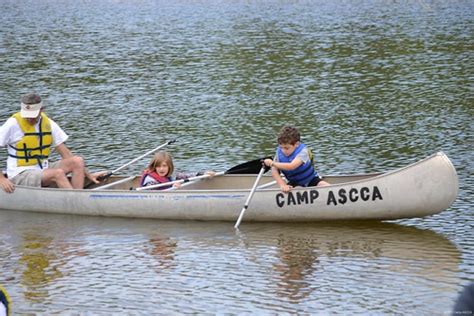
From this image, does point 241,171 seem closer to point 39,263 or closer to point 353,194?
point 353,194

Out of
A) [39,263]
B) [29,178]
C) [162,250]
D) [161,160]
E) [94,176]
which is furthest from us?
[94,176]

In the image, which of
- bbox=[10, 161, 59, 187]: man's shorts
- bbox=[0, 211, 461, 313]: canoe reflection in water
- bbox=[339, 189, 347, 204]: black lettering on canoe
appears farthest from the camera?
bbox=[10, 161, 59, 187]: man's shorts

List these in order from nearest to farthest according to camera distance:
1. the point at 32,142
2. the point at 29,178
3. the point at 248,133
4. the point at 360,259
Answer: the point at 360,259 → the point at 32,142 → the point at 29,178 → the point at 248,133

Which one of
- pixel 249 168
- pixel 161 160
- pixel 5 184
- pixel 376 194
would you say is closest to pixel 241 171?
pixel 249 168

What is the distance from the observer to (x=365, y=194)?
11.5 meters

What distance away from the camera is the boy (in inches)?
462

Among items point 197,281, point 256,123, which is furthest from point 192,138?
point 197,281

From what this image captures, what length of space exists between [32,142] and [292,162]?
10.3ft

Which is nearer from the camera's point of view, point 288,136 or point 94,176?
point 288,136

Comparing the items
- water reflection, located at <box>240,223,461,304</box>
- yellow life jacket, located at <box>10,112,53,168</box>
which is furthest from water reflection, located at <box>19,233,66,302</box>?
water reflection, located at <box>240,223,461,304</box>

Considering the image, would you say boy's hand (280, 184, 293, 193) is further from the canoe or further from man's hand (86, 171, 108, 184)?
man's hand (86, 171, 108, 184)

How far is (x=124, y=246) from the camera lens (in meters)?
11.5

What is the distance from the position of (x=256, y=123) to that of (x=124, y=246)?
7510 millimetres

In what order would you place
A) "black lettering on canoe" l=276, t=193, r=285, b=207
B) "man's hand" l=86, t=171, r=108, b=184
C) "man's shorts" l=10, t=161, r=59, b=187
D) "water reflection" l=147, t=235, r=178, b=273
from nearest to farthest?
"water reflection" l=147, t=235, r=178, b=273 < "black lettering on canoe" l=276, t=193, r=285, b=207 < "man's shorts" l=10, t=161, r=59, b=187 < "man's hand" l=86, t=171, r=108, b=184
